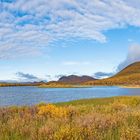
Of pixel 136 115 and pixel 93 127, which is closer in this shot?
pixel 93 127

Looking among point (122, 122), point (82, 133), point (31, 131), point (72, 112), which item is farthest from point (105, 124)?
point (72, 112)

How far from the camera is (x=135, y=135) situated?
799 centimetres

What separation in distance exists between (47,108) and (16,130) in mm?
6478

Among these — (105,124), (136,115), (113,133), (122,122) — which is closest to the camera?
(113,133)

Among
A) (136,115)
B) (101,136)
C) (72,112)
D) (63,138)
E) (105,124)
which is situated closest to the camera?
(63,138)

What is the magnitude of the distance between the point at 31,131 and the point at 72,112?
22.0 feet

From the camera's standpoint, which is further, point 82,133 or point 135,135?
point 82,133

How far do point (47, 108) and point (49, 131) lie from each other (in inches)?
284

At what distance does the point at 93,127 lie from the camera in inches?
365

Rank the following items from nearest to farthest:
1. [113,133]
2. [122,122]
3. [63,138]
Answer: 1. [63,138]
2. [113,133]
3. [122,122]

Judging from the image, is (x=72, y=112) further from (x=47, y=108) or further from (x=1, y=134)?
(x=1, y=134)

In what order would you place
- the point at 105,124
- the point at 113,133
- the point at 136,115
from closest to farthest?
the point at 113,133 < the point at 105,124 < the point at 136,115

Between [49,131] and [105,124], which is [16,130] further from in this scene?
[105,124]

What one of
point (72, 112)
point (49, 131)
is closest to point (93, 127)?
point (49, 131)
